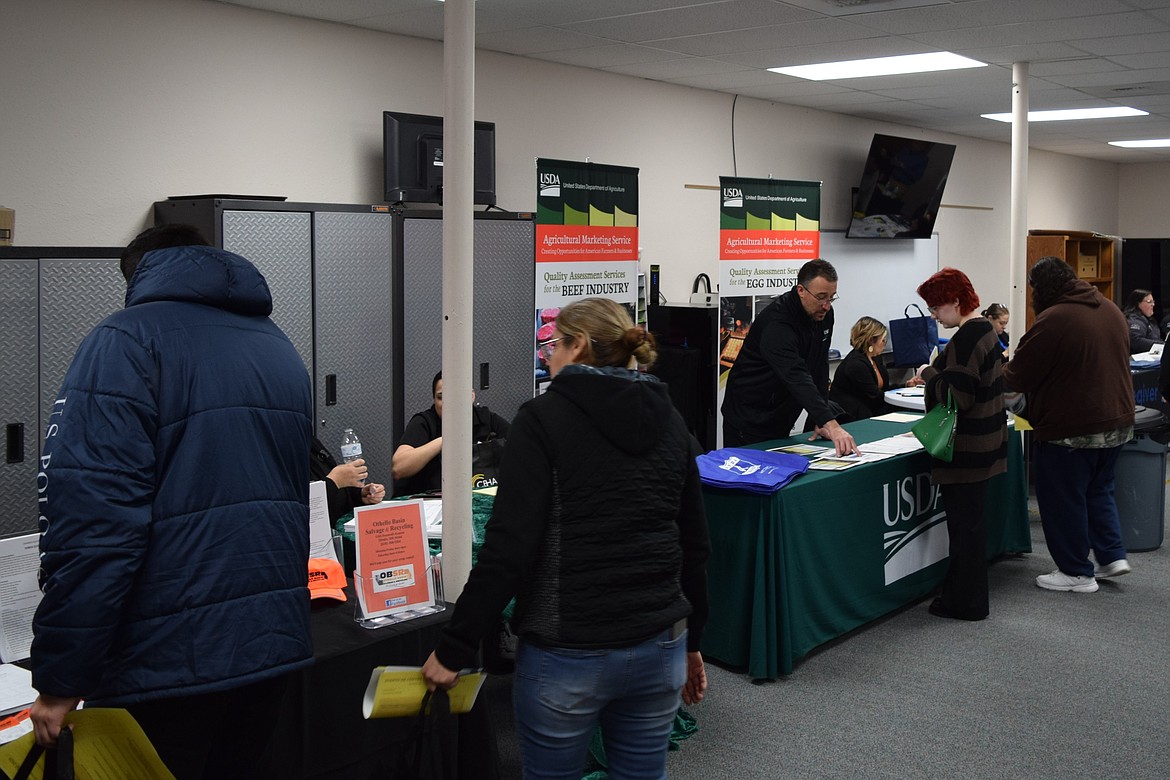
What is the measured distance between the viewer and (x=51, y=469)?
5.30 feet

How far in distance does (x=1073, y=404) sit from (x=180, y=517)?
4083 millimetres

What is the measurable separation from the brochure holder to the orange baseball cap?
0.06 m

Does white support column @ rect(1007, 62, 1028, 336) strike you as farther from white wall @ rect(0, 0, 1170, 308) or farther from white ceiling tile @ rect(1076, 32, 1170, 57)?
white wall @ rect(0, 0, 1170, 308)

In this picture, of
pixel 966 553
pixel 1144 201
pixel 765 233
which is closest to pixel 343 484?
pixel 966 553

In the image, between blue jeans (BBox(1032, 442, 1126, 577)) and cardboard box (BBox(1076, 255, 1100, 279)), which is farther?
cardboard box (BBox(1076, 255, 1100, 279))

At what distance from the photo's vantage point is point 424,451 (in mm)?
4273

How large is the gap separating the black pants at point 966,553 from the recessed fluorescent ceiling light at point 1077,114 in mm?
5454

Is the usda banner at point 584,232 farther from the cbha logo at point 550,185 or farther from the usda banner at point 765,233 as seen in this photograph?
the usda banner at point 765,233

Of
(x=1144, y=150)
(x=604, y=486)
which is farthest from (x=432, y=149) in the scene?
(x=1144, y=150)

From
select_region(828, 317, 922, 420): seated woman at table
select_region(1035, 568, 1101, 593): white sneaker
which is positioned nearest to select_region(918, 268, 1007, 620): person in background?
select_region(1035, 568, 1101, 593): white sneaker

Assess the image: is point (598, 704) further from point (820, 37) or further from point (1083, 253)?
point (1083, 253)

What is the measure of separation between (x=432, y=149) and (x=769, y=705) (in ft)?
10.7

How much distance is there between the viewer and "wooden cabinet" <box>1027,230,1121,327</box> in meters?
10.8

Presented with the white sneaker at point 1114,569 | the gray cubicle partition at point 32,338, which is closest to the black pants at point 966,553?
the white sneaker at point 1114,569
